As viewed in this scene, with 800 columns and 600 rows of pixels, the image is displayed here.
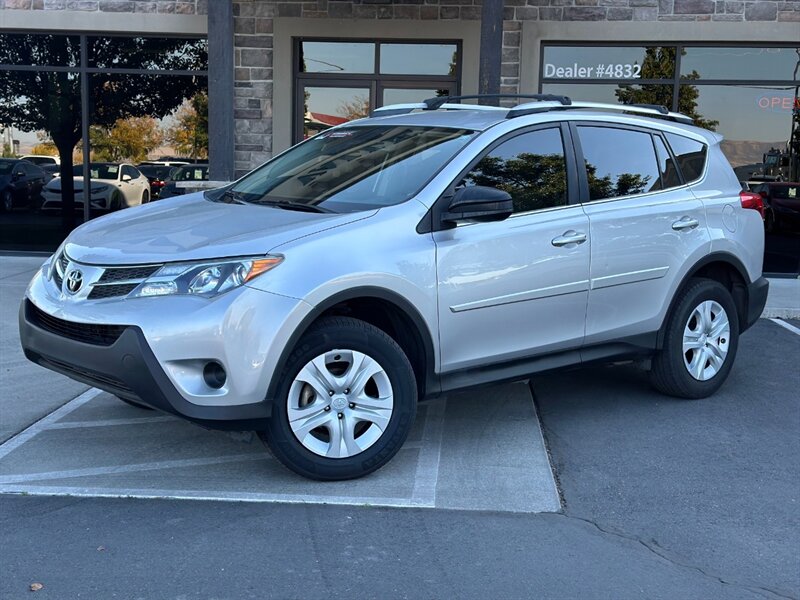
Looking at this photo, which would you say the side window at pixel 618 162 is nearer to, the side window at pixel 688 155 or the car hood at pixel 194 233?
the side window at pixel 688 155

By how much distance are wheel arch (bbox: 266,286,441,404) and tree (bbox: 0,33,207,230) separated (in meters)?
8.15

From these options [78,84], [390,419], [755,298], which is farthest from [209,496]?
[78,84]

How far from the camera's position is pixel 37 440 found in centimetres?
504

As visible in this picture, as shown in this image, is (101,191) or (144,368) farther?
(101,191)

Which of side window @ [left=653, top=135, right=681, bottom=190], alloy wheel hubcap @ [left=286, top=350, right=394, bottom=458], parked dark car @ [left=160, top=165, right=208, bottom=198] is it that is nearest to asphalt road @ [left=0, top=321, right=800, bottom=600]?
alloy wheel hubcap @ [left=286, top=350, right=394, bottom=458]

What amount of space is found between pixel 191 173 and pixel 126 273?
27.2 ft

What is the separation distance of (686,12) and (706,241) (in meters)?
6.20

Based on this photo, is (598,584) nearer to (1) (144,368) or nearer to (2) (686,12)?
(1) (144,368)

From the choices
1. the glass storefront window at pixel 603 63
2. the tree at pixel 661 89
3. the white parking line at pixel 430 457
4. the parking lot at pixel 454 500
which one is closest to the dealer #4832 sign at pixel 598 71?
the glass storefront window at pixel 603 63

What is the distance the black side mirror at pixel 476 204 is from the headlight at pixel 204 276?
1066 mm

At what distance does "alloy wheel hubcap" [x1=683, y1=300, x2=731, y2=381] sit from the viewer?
19.6 ft

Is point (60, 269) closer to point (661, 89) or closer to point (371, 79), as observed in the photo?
point (371, 79)

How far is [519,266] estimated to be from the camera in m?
4.89

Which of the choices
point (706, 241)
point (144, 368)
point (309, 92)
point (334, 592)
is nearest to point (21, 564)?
point (144, 368)
